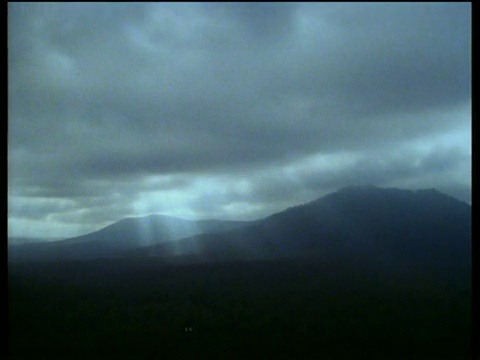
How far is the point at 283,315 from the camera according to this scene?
944 inches

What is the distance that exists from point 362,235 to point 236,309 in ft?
140

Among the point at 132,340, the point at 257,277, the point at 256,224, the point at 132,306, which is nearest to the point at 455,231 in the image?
the point at 256,224

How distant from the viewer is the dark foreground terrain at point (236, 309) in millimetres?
16609

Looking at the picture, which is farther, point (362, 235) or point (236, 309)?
point (362, 235)

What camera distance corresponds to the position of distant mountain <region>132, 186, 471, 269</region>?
1991 inches

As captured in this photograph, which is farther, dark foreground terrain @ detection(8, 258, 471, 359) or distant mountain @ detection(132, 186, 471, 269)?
distant mountain @ detection(132, 186, 471, 269)

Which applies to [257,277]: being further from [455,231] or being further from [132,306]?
[455,231]

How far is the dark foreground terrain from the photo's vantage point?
1661 centimetres

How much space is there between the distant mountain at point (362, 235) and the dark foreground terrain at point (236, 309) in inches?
243

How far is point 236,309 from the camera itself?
82.8 feet

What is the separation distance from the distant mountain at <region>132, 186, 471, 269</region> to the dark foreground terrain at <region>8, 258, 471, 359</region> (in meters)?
6.16

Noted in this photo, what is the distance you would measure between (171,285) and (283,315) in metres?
12.0

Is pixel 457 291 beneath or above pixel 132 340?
beneath

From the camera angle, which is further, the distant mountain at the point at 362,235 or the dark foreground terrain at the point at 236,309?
the distant mountain at the point at 362,235
